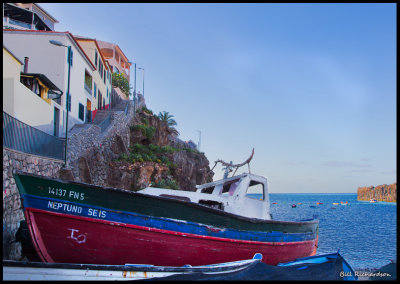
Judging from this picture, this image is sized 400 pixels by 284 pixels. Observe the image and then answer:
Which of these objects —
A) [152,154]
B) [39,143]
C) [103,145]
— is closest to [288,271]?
[39,143]

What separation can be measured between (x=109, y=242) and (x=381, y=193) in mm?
171781

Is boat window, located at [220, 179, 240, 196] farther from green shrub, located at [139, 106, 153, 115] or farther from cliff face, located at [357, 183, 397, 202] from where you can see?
cliff face, located at [357, 183, 397, 202]

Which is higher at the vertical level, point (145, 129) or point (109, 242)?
point (145, 129)

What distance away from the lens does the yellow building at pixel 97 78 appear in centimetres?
2992

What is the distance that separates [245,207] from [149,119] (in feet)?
93.2

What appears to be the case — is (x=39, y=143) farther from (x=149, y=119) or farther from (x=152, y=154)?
(x=149, y=119)

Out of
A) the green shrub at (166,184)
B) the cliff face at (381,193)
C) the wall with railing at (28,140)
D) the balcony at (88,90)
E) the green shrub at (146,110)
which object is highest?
the green shrub at (146,110)

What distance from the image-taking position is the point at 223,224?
30.9 feet

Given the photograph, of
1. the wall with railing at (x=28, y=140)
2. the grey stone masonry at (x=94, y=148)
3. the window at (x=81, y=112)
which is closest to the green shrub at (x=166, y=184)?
the grey stone masonry at (x=94, y=148)

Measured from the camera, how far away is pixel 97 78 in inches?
1244

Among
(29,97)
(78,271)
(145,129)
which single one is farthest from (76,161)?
(145,129)

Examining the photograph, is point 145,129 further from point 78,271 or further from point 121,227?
point 78,271

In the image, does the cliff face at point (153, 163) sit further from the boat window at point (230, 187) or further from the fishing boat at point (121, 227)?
the fishing boat at point (121, 227)

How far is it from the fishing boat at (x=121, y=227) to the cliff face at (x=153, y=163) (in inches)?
447
